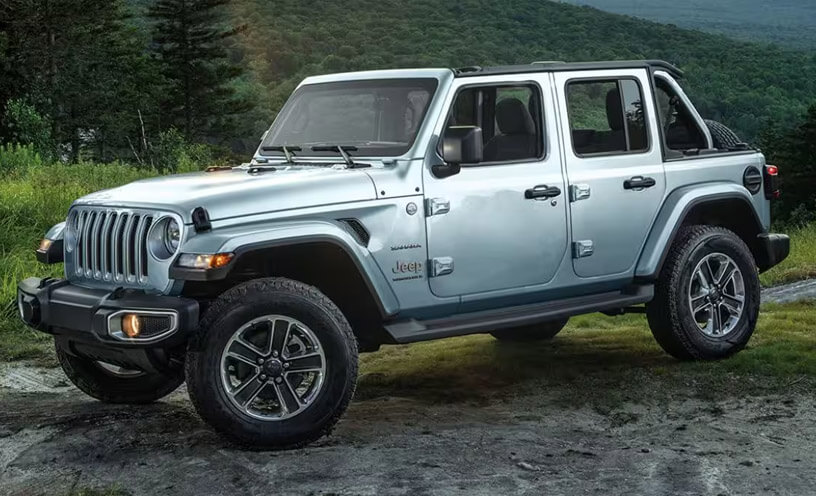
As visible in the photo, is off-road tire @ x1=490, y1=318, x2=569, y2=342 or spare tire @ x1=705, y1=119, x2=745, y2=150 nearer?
spare tire @ x1=705, y1=119, x2=745, y2=150

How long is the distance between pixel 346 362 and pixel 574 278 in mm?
1748

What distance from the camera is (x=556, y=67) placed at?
688 centimetres

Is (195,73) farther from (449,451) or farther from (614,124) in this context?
(449,451)

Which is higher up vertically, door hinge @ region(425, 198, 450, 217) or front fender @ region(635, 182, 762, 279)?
door hinge @ region(425, 198, 450, 217)

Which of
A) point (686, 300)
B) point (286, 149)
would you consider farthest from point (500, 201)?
point (686, 300)

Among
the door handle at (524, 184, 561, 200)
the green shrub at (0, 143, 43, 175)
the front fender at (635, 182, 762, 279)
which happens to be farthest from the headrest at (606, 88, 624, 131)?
the green shrub at (0, 143, 43, 175)

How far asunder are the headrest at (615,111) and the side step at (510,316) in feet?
3.28

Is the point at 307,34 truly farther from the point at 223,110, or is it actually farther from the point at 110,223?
the point at 110,223

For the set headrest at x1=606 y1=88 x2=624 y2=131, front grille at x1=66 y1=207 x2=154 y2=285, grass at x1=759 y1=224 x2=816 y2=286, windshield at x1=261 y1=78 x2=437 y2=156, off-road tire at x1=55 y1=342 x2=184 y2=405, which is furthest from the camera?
grass at x1=759 y1=224 x2=816 y2=286

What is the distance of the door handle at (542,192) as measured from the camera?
6.49m

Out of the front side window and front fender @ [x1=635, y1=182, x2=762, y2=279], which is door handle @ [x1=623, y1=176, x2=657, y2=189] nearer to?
front fender @ [x1=635, y1=182, x2=762, y2=279]

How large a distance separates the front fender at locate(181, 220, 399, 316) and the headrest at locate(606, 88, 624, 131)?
7.05 feet

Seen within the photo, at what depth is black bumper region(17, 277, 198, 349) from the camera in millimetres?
5242

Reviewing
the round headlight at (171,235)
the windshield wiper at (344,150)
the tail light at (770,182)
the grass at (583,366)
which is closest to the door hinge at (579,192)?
the grass at (583,366)
